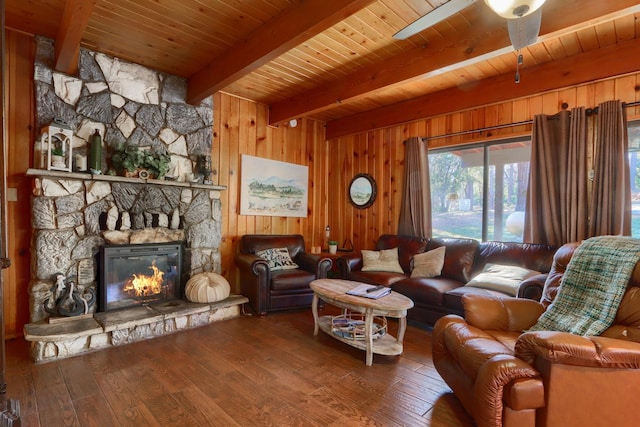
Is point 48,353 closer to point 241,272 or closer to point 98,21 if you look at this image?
point 241,272

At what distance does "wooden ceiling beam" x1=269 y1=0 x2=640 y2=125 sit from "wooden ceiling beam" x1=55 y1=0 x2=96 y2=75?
2341mm

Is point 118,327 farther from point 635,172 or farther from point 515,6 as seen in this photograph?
point 635,172

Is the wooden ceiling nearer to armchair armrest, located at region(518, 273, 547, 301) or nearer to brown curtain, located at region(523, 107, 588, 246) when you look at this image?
brown curtain, located at region(523, 107, 588, 246)

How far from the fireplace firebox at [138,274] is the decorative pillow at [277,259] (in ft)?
3.36

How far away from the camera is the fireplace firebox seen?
3129 mm

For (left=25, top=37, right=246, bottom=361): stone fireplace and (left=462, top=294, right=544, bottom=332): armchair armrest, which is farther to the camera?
(left=25, top=37, right=246, bottom=361): stone fireplace

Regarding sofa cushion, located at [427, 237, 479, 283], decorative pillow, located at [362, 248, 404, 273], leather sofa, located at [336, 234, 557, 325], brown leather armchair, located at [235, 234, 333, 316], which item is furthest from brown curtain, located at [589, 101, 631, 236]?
brown leather armchair, located at [235, 234, 333, 316]

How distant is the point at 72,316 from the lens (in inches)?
112

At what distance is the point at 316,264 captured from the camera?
403 centimetres

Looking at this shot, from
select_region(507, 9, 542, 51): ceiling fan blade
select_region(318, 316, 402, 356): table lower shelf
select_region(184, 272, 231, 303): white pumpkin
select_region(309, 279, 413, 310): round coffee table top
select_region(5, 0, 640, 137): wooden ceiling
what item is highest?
select_region(5, 0, 640, 137): wooden ceiling

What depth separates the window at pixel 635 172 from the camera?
10.1 ft

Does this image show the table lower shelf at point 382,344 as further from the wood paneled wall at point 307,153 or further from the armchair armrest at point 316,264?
the wood paneled wall at point 307,153

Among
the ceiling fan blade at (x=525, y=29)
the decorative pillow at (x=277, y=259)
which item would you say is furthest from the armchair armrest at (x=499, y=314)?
the decorative pillow at (x=277, y=259)

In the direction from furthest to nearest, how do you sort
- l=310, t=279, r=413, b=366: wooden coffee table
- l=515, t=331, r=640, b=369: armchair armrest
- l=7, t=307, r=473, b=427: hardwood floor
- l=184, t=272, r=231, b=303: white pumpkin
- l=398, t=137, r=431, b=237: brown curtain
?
l=398, t=137, r=431, b=237: brown curtain
l=184, t=272, r=231, b=303: white pumpkin
l=310, t=279, r=413, b=366: wooden coffee table
l=7, t=307, r=473, b=427: hardwood floor
l=515, t=331, r=640, b=369: armchair armrest
